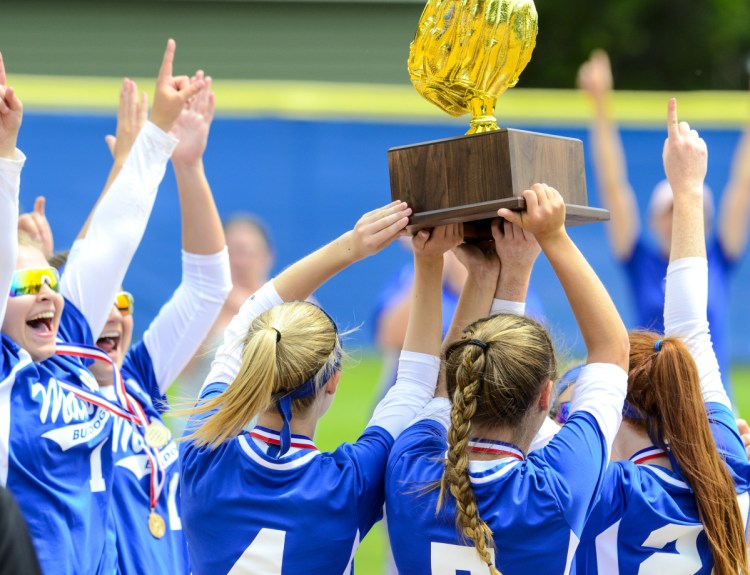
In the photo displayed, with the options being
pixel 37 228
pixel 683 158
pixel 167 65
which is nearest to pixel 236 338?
pixel 167 65

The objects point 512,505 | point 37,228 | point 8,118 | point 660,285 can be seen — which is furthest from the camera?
point 660,285

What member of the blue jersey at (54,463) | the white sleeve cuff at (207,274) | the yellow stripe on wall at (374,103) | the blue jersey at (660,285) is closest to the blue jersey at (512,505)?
the blue jersey at (54,463)

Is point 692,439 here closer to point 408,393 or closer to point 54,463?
point 408,393

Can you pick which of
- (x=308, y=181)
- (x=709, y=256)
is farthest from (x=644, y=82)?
(x=709, y=256)

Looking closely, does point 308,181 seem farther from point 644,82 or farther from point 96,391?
point 644,82

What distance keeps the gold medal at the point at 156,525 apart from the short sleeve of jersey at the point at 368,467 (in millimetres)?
952

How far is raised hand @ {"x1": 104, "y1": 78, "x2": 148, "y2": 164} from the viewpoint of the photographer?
136 inches

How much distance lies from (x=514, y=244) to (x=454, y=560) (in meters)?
0.76

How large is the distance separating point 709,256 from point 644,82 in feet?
60.9

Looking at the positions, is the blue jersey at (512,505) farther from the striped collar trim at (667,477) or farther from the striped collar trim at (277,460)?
the striped collar trim at (667,477)

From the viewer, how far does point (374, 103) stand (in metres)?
12.3

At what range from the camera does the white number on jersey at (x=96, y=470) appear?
9.48 ft

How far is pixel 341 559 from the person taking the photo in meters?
2.38

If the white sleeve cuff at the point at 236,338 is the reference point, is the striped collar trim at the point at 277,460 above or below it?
below
